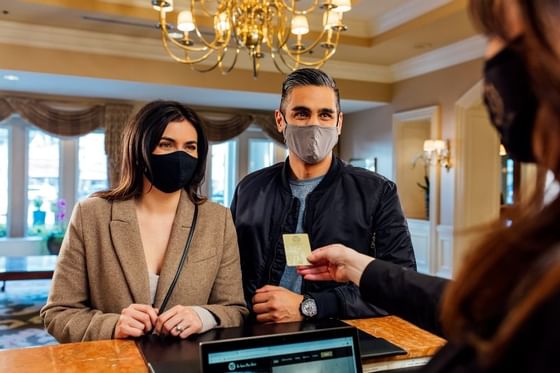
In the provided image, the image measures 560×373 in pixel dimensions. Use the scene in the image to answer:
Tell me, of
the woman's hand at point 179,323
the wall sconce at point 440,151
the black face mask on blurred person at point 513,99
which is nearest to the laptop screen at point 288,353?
the woman's hand at point 179,323

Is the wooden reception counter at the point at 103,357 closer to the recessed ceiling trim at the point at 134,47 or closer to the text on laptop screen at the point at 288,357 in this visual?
the text on laptop screen at the point at 288,357

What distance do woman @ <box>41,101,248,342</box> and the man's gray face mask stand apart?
1.03 ft

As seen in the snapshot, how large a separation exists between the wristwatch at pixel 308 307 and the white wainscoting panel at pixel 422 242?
501 centimetres

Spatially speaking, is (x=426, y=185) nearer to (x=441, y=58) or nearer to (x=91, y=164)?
(x=441, y=58)

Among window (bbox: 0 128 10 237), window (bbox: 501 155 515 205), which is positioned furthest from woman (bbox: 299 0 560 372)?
window (bbox: 0 128 10 237)

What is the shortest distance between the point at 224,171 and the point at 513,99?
26.2 feet

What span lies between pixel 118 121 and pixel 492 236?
23.7ft

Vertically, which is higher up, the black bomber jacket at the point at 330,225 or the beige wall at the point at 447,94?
the beige wall at the point at 447,94

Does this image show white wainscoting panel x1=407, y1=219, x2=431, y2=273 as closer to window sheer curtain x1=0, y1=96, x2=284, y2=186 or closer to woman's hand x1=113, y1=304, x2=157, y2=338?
window sheer curtain x1=0, y1=96, x2=284, y2=186

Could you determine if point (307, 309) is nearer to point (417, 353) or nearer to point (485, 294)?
point (417, 353)

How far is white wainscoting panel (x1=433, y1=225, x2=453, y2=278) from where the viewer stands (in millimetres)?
5818

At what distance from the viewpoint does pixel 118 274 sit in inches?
53.7

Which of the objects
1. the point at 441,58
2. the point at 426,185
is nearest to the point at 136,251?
the point at 441,58

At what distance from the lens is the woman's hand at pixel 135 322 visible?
1.20 metres
